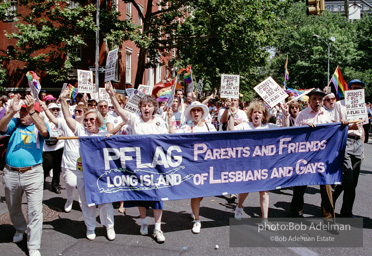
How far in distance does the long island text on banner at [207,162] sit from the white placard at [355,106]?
213 millimetres

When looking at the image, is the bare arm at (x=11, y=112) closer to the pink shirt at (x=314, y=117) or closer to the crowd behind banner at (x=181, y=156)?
the crowd behind banner at (x=181, y=156)

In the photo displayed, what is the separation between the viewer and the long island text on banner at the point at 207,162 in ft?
15.1

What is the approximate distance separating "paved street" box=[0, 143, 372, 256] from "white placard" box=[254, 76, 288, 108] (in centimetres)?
193

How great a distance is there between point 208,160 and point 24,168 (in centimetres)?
239

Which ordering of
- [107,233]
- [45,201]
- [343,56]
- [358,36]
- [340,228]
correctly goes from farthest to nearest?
1. [358,36]
2. [343,56]
3. [45,201]
4. [340,228]
5. [107,233]

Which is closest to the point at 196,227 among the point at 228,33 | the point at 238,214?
the point at 238,214

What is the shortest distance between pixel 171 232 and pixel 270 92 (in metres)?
2.95

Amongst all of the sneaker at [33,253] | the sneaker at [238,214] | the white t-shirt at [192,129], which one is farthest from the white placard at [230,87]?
the sneaker at [33,253]

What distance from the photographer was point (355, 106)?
16.8ft

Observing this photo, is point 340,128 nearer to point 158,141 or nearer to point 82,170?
point 158,141

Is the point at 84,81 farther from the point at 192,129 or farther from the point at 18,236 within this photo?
the point at 18,236

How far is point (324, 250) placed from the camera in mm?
4270

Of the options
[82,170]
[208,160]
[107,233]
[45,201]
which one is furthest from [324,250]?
[45,201]

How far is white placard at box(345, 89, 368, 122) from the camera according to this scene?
16.7 feet
